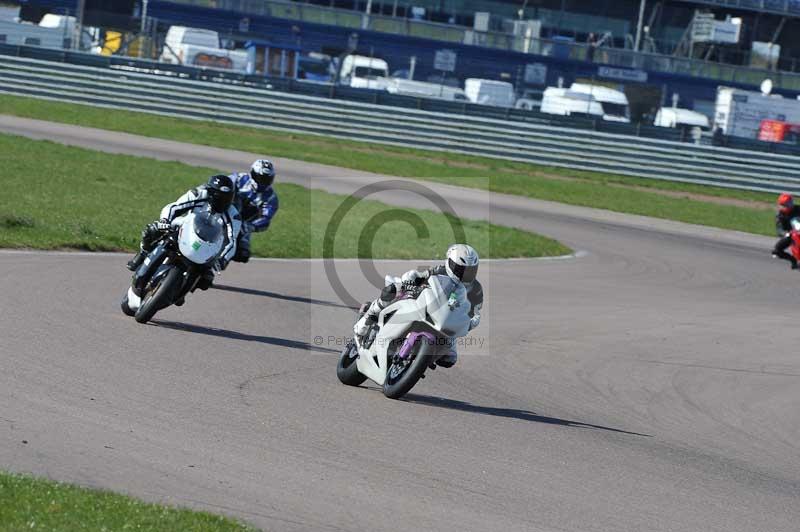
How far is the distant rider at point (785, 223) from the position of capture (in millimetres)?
24312

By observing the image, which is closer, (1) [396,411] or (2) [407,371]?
(1) [396,411]

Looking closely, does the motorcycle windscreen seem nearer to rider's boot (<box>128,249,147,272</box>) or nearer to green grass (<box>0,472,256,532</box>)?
rider's boot (<box>128,249,147,272</box>)

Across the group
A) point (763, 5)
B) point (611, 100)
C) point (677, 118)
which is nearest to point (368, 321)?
point (611, 100)

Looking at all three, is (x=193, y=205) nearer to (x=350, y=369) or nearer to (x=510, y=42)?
(x=350, y=369)

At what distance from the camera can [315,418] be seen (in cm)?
801

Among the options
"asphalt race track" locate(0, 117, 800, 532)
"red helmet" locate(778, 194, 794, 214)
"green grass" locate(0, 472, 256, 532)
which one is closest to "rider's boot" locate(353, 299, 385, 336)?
"asphalt race track" locate(0, 117, 800, 532)

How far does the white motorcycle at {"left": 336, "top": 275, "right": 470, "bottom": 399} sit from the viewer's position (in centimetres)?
894

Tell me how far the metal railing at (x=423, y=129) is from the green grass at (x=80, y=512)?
31240 mm

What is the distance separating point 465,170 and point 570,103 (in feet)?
30.9

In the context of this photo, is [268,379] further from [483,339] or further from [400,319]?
[483,339]

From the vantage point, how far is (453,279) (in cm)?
898

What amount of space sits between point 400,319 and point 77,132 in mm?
23714

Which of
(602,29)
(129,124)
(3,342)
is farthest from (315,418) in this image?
(602,29)

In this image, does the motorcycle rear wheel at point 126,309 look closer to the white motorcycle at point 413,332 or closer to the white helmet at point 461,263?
the white motorcycle at point 413,332
